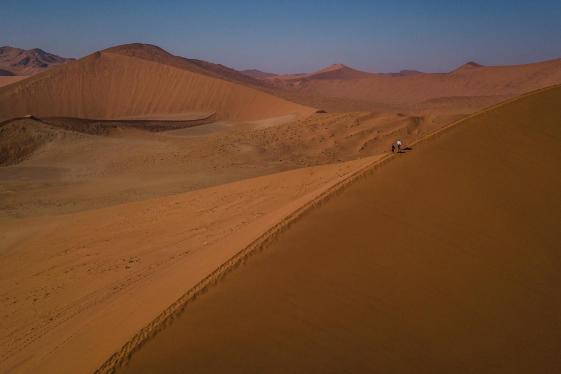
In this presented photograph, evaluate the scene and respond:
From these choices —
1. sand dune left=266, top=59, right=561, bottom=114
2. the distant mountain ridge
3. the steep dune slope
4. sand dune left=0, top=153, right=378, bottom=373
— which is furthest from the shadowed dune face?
the distant mountain ridge

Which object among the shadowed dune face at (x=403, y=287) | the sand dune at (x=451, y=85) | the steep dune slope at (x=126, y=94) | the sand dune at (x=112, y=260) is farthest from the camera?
the sand dune at (x=451, y=85)

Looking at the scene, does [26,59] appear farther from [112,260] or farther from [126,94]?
[112,260]

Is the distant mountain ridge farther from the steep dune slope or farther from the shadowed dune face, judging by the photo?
the shadowed dune face

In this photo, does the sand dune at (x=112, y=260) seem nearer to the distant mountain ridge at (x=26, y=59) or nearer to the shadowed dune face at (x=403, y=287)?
the shadowed dune face at (x=403, y=287)

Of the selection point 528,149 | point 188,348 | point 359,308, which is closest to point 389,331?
point 359,308

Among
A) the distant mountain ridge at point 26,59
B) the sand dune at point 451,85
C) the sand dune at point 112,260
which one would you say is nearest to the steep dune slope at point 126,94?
the sand dune at point 451,85

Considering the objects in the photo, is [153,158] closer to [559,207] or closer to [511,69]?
[559,207]
